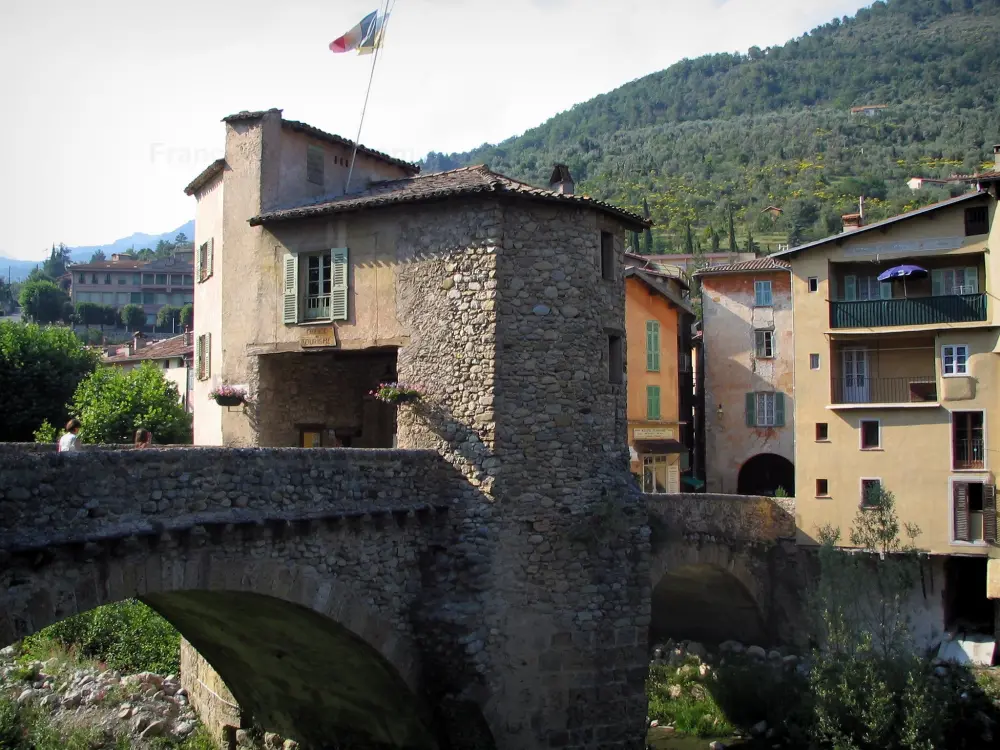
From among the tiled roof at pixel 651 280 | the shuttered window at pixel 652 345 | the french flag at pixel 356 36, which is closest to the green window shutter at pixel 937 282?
the tiled roof at pixel 651 280

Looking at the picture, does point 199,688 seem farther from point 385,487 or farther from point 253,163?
point 253,163

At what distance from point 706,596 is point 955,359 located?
10138mm

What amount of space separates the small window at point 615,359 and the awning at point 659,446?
741 inches

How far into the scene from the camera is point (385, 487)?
723 inches

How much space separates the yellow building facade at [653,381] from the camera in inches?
1556

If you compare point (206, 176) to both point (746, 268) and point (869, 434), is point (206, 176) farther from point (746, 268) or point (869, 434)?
point (746, 268)

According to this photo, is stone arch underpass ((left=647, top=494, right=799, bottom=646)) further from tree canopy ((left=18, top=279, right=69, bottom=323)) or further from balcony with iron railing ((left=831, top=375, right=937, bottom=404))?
tree canopy ((left=18, top=279, right=69, bottom=323))

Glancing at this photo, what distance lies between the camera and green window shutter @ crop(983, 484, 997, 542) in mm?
29641

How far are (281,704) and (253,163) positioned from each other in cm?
1167

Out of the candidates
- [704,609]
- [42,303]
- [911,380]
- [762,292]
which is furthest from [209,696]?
[42,303]

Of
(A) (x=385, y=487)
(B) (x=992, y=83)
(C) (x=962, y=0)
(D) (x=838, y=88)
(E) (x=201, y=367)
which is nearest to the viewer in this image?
(A) (x=385, y=487)

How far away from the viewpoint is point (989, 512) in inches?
1171

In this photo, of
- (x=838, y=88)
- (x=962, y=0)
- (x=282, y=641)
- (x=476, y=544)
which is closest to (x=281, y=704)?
(x=282, y=641)

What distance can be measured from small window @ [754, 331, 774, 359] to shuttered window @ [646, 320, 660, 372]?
434 centimetres
